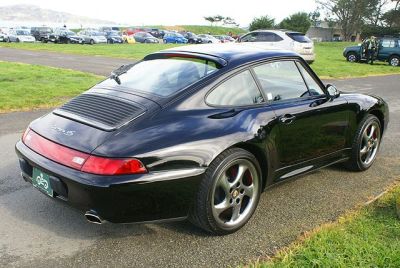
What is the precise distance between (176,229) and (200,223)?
328mm

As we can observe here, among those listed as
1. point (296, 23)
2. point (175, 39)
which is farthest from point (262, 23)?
A: point (175, 39)

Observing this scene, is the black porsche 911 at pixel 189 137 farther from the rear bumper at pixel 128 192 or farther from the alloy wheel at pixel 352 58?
the alloy wheel at pixel 352 58

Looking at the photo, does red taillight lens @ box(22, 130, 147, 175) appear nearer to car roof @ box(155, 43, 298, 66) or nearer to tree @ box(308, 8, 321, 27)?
car roof @ box(155, 43, 298, 66)

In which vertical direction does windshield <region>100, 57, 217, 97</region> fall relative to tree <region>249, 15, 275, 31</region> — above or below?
below

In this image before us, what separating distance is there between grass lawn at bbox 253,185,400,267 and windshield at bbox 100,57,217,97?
4.97 ft

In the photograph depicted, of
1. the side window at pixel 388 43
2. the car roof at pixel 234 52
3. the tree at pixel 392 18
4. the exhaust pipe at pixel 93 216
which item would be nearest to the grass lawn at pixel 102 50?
the side window at pixel 388 43

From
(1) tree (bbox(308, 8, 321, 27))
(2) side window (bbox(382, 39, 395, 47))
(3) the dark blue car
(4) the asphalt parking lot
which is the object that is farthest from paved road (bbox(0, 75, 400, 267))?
(1) tree (bbox(308, 8, 321, 27))

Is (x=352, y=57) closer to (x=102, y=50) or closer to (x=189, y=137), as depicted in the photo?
(x=102, y=50)

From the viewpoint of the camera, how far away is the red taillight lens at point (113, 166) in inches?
110

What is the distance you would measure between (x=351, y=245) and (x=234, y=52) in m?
1.90

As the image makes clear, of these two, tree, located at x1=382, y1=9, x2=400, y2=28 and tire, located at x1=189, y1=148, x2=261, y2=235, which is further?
tree, located at x1=382, y1=9, x2=400, y2=28

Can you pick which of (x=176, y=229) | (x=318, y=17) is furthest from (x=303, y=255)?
(x=318, y=17)

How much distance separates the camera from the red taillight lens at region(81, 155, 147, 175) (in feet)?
9.16

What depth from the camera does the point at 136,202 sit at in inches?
113
